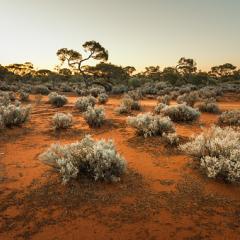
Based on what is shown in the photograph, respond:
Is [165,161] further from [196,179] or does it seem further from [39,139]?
[39,139]

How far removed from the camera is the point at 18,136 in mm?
8984

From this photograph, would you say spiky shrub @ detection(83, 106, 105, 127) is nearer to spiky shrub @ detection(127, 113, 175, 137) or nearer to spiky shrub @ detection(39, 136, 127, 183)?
spiky shrub @ detection(127, 113, 175, 137)

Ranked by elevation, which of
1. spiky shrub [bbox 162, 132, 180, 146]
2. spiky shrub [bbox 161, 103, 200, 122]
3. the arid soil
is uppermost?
spiky shrub [bbox 161, 103, 200, 122]

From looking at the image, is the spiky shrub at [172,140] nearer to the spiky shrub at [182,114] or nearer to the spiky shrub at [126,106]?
the spiky shrub at [182,114]

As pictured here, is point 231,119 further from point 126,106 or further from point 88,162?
point 88,162

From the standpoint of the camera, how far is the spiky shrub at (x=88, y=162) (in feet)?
16.9

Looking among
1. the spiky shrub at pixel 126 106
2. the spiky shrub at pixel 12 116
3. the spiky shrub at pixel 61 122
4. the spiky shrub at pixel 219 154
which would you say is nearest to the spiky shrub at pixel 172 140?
the spiky shrub at pixel 219 154

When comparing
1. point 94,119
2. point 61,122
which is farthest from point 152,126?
point 61,122

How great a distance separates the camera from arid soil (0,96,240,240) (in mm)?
3806

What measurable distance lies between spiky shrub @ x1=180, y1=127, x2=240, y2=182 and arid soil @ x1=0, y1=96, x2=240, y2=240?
20 cm

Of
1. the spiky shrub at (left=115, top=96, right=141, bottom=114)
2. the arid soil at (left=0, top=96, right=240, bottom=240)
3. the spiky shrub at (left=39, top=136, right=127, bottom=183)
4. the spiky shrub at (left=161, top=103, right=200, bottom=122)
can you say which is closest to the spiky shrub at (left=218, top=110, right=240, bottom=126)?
the spiky shrub at (left=161, top=103, right=200, bottom=122)

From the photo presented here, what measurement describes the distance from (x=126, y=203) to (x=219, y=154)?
2152mm

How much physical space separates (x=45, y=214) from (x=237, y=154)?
11.0ft

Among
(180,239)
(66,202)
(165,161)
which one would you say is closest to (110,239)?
(180,239)
